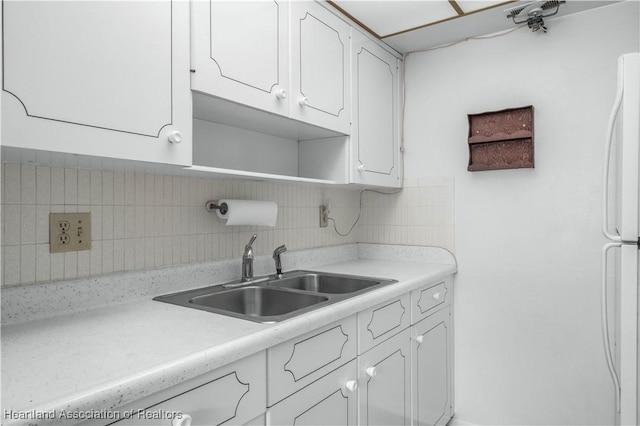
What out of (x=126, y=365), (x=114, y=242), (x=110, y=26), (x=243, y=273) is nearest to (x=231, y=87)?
(x=110, y=26)

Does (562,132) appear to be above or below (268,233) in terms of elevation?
above

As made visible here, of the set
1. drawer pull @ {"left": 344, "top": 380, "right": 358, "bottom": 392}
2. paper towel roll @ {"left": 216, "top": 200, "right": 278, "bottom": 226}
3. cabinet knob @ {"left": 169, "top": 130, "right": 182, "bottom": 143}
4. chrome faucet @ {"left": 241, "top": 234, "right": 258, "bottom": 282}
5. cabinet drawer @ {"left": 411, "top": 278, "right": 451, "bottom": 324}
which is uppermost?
cabinet knob @ {"left": 169, "top": 130, "right": 182, "bottom": 143}

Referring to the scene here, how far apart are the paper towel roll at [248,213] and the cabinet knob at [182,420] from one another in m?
0.86

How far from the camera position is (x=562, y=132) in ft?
6.44

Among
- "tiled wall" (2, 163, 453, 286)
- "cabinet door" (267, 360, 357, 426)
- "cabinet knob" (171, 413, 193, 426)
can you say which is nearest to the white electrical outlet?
"tiled wall" (2, 163, 453, 286)

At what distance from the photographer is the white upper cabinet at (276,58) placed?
123 cm

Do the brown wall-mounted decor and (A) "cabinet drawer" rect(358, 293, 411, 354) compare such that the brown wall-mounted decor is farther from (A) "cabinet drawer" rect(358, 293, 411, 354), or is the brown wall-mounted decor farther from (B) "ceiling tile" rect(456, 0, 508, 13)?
(A) "cabinet drawer" rect(358, 293, 411, 354)

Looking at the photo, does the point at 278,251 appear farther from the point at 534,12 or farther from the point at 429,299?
the point at 534,12

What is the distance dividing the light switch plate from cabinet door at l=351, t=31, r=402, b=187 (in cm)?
118

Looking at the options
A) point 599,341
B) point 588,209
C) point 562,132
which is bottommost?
point 599,341

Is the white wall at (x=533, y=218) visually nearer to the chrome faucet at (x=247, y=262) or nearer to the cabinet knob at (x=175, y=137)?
the chrome faucet at (x=247, y=262)

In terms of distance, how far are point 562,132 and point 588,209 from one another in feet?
1.32

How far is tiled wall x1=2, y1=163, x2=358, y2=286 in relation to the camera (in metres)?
1.11

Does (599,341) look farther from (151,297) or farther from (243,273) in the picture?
(151,297)
